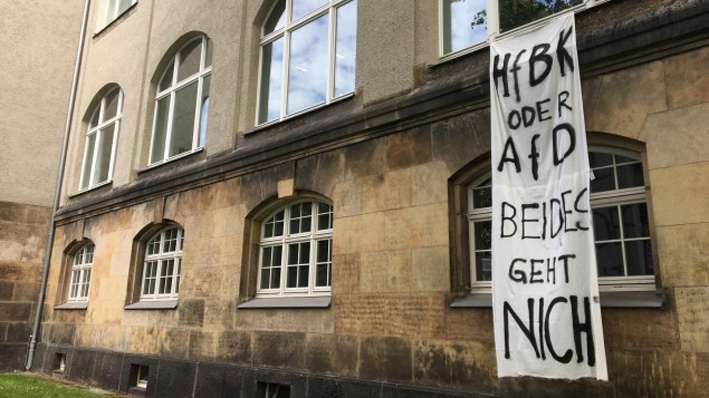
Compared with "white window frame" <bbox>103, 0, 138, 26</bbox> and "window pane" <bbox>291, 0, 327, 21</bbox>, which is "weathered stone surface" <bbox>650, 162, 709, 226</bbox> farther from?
"white window frame" <bbox>103, 0, 138, 26</bbox>

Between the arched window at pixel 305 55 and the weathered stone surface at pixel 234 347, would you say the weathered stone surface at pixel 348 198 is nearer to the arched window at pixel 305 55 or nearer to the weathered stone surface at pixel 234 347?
the arched window at pixel 305 55

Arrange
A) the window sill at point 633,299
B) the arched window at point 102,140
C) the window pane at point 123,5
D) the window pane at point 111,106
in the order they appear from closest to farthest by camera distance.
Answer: the window sill at point 633,299 < the arched window at point 102,140 < the window pane at point 111,106 < the window pane at point 123,5

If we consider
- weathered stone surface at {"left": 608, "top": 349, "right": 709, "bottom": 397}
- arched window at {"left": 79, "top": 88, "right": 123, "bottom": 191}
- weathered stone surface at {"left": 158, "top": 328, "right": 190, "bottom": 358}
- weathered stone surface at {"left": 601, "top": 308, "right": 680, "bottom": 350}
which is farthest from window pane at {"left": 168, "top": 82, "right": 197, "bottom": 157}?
weathered stone surface at {"left": 608, "top": 349, "right": 709, "bottom": 397}

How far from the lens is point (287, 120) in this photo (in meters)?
9.71

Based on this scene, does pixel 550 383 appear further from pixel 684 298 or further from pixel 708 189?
pixel 708 189

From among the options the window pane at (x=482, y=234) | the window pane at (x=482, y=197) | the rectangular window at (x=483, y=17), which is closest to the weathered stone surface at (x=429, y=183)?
the window pane at (x=482, y=197)

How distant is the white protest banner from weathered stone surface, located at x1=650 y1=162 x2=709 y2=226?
722 mm

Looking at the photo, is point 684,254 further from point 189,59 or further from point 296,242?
point 189,59

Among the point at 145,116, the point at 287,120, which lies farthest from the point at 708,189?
the point at 145,116

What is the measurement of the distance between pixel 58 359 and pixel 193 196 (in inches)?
261

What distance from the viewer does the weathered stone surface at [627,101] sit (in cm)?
554

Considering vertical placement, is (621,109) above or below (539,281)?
above

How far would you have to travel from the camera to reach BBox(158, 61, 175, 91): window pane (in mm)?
13500

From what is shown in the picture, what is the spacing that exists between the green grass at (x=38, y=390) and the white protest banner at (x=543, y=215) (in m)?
8.13
